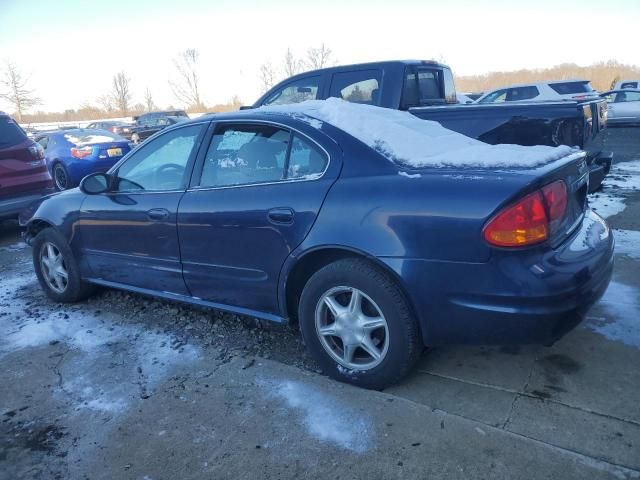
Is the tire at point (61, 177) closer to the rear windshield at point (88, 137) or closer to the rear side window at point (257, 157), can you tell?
the rear windshield at point (88, 137)

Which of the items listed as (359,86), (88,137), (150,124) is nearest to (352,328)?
(359,86)

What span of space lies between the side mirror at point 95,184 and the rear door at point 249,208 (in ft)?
2.90

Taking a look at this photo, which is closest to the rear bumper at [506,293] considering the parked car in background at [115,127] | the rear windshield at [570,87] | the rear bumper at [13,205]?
the rear bumper at [13,205]

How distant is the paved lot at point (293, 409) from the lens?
2.34 metres

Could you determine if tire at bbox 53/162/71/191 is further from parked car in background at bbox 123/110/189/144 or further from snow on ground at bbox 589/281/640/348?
snow on ground at bbox 589/281/640/348

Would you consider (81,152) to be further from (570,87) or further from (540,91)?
(570,87)

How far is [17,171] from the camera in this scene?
7.23 m

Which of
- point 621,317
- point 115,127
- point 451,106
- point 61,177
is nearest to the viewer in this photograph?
point 621,317

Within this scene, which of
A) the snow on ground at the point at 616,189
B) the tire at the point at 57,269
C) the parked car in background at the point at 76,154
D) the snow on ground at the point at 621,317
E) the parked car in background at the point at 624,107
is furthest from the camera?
the parked car in background at the point at 624,107

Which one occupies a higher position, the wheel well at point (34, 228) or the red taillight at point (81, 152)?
the red taillight at point (81, 152)

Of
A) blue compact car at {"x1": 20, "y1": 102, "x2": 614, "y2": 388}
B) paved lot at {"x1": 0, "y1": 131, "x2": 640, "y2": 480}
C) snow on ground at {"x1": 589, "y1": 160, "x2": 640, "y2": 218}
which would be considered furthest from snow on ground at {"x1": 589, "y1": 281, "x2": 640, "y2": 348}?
snow on ground at {"x1": 589, "y1": 160, "x2": 640, "y2": 218}

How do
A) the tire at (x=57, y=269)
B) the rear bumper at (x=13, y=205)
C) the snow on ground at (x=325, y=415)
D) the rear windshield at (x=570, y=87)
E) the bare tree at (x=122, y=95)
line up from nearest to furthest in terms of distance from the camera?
1. the snow on ground at (x=325, y=415)
2. the tire at (x=57, y=269)
3. the rear bumper at (x=13, y=205)
4. the rear windshield at (x=570, y=87)
5. the bare tree at (x=122, y=95)

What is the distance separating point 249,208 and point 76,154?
33.8ft

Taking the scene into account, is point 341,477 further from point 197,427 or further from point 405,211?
point 405,211
